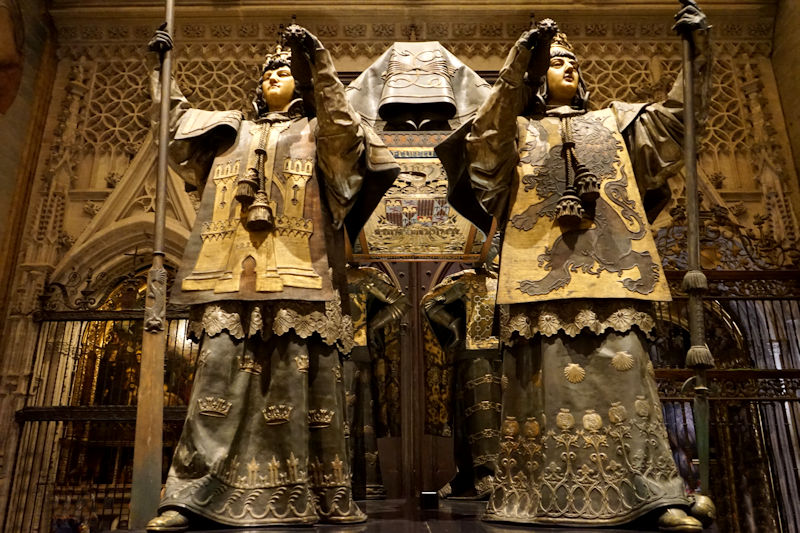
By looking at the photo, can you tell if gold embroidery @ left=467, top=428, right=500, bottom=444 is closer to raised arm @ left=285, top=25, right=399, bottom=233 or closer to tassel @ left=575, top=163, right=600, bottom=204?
raised arm @ left=285, top=25, right=399, bottom=233

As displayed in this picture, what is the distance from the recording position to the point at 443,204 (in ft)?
15.1

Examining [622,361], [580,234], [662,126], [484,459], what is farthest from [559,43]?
[484,459]

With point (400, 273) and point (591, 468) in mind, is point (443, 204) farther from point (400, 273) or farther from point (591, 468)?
point (591, 468)

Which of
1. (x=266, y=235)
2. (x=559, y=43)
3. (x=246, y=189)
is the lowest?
(x=266, y=235)

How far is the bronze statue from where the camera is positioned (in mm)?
4902

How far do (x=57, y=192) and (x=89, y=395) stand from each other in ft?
6.54

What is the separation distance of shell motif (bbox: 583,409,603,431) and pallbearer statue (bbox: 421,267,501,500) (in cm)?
162

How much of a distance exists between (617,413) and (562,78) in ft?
5.63

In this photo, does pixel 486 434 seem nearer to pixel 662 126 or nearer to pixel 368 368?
pixel 368 368

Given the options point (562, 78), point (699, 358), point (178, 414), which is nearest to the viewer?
point (699, 358)

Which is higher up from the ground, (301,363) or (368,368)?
(368,368)

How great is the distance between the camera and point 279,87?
3666 mm

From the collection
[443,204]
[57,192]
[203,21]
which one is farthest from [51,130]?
[443,204]

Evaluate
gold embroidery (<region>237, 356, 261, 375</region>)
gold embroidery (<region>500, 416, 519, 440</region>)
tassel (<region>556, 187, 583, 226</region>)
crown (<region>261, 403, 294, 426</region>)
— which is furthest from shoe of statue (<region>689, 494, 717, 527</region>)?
gold embroidery (<region>237, 356, 261, 375</region>)
